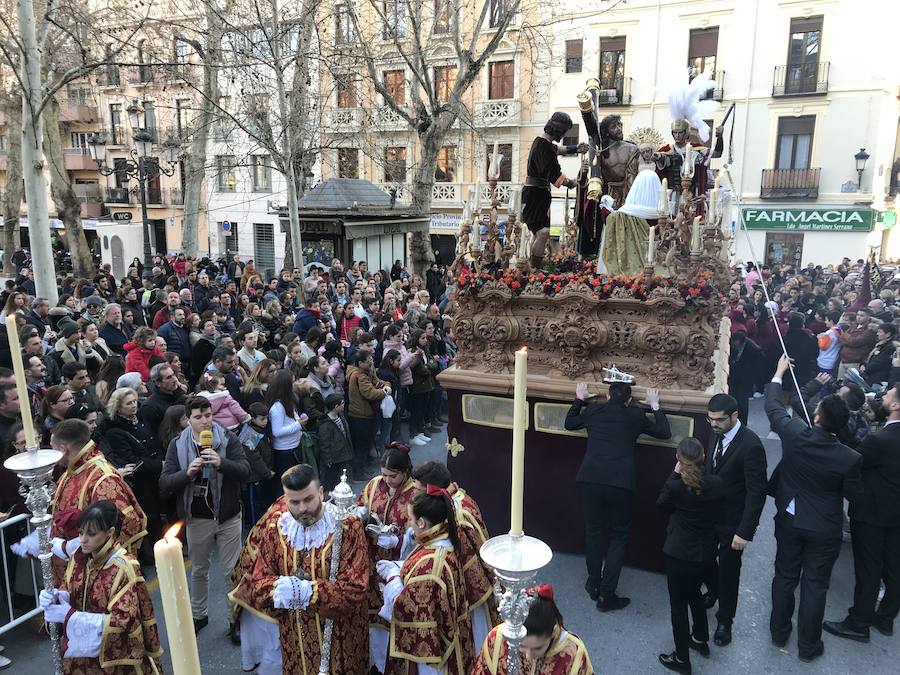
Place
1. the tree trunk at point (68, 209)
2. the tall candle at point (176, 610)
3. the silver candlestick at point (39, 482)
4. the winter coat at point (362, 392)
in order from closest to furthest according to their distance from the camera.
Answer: the tall candle at point (176, 610) < the silver candlestick at point (39, 482) < the winter coat at point (362, 392) < the tree trunk at point (68, 209)

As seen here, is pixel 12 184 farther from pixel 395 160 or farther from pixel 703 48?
pixel 703 48

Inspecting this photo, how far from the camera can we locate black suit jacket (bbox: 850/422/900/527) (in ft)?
16.8

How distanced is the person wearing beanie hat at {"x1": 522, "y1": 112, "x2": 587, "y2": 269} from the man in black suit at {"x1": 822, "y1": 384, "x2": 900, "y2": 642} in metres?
3.66

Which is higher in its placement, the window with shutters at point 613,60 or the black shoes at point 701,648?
the window with shutters at point 613,60

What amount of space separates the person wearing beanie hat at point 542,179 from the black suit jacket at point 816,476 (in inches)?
132

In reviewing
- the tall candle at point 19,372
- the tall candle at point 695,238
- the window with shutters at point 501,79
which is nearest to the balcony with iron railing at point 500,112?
the window with shutters at point 501,79

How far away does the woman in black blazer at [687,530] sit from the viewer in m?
4.69

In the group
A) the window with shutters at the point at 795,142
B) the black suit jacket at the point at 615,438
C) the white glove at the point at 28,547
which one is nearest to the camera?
the white glove at the point at 28,547

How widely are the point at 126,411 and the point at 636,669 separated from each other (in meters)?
4.46

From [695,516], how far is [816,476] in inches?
37.4

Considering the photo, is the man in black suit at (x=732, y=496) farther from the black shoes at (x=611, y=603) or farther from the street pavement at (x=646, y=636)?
the black shoes at (x=611, y=603)

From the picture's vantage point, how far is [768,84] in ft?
86.2

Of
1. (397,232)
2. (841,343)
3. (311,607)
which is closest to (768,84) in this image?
(397,232)

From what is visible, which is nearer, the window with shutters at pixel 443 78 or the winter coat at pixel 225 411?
the winter coat at pixel 225 411
